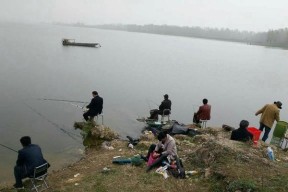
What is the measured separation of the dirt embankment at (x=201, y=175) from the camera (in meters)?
7.86

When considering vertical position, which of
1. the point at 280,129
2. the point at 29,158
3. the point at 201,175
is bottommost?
the point at 201,175

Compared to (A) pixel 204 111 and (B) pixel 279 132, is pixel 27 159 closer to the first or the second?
(A) pixel 204 111

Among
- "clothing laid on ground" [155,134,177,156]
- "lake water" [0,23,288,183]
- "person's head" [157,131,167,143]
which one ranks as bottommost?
"lake water" [0,23,288,183]

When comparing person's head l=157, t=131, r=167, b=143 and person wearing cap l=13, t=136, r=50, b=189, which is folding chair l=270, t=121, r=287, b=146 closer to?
person's head l=157, t=131, r=167, b=143

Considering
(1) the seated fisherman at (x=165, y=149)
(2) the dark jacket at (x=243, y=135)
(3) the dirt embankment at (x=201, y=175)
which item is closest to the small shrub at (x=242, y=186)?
(3) the dirt embankment at (x=201, y=175)

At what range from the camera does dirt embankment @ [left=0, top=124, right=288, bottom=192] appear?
7.86 m

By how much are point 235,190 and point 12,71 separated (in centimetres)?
3230

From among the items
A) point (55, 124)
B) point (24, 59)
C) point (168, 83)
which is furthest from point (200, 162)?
point (24, 59)

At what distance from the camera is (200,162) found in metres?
9.55

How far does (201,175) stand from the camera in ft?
29.0

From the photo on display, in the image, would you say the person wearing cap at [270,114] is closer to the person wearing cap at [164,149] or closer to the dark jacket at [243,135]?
the dark jacket at [243,135]

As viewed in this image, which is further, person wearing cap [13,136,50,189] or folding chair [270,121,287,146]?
folding chair [270,121,287,146]

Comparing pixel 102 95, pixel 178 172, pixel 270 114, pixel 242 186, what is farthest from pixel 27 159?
pixel 102 95

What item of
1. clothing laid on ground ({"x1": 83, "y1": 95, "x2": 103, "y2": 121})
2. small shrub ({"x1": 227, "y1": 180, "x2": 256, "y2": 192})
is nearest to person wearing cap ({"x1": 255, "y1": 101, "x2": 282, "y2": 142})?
small shrub ({"x1": 227, "y1": 180, "x2": 256, "y2": 192})
